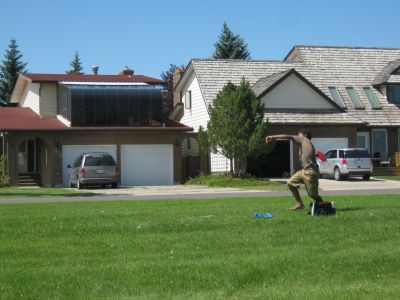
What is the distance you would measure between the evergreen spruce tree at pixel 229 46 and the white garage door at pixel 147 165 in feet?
111

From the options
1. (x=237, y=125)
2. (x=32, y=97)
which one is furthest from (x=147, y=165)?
(x=32, y=97)

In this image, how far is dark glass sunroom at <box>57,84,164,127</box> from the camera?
36.3m

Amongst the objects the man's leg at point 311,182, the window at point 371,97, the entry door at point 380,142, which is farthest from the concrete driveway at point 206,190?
the man's leg at point 311,182

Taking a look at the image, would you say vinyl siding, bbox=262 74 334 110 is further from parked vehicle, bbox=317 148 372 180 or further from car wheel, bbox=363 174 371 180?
car wheel, bbox=363 174 371 180

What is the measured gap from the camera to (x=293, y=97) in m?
39.2

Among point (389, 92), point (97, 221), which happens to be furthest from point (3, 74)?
point (97, 221)

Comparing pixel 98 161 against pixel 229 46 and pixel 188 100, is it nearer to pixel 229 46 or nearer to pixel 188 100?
pixel 188 100

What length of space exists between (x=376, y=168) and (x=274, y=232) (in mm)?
29639

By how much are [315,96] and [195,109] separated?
7.54m

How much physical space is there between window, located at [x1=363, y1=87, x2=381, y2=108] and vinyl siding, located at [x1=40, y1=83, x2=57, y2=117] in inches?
759

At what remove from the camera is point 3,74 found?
69625mm

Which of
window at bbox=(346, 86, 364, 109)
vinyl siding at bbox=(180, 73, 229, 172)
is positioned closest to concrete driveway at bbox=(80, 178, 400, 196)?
vinyl siding at bbox=(180, 73, 229, 172)

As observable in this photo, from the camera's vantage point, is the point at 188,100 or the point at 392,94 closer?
the point at 392,94

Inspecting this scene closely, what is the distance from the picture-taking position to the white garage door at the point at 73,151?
35188mm
